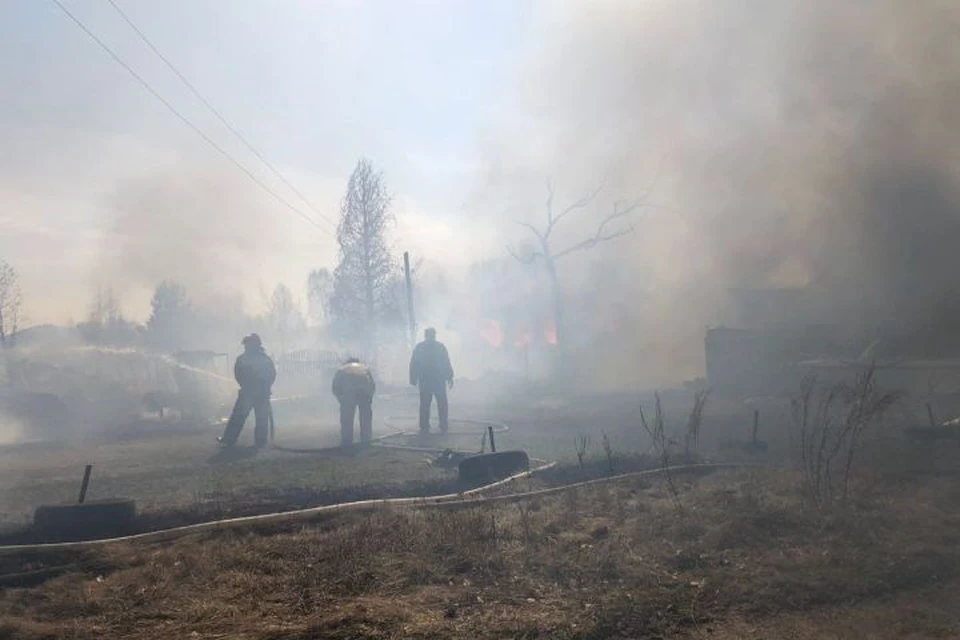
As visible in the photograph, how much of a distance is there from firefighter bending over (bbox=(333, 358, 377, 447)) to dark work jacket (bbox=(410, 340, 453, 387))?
1336 millimetres

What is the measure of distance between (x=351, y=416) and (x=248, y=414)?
1707 millimetres

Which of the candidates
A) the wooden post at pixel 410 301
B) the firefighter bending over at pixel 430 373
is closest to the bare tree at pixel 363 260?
the wooden post at pixel 410 301

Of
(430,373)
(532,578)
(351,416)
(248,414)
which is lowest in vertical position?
(532,578)

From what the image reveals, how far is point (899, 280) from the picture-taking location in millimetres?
21891

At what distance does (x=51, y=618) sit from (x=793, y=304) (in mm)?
24630

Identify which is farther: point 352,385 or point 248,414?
point 248,414

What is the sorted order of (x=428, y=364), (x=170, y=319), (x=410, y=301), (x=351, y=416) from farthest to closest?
(x=170, y=319)
(x=410, y=301)
(x=428, y=364)
(x=351, y=416)

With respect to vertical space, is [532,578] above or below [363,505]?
below

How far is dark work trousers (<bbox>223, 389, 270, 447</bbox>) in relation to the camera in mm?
12609

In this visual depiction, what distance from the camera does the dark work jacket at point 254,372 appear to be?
12.7 metres

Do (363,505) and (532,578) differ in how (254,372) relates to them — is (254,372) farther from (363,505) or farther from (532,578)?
(532,578)

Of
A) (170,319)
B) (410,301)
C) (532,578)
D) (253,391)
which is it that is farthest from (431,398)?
(170,319)

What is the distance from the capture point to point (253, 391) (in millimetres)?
12820

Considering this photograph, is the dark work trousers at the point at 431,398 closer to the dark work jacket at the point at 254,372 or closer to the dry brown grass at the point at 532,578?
the dark work jacket at the point at 254,372
